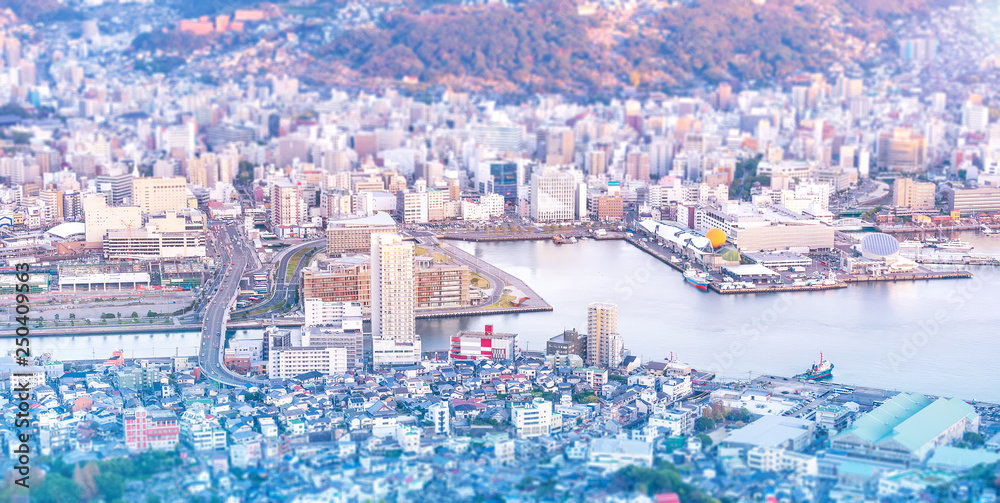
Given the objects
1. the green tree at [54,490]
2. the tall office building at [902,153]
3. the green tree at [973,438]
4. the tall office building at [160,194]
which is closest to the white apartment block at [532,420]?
the green tree at [973,438]

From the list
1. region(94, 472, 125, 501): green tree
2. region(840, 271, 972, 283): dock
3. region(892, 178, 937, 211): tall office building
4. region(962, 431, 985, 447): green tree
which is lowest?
Result: region(94, 472, 125, 501): green tree

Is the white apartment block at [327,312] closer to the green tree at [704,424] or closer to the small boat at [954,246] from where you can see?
the green tree at [704,424]

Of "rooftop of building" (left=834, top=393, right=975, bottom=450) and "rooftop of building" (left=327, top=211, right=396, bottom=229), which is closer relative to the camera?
"rooftop of building" (left=834, top=393, right=975, bottom=450)

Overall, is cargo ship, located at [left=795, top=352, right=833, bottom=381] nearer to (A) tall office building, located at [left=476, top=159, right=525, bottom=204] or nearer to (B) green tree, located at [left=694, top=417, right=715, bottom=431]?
(B) green tree, located at [left=694, top=417, right=715, bottom=431]

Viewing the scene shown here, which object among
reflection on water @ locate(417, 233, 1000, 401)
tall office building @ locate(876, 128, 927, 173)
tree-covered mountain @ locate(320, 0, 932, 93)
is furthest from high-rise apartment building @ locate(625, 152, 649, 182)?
tree-covered mountain @ locate(320, 0, 932, 93)

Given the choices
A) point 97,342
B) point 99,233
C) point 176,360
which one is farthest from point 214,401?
point 99,233

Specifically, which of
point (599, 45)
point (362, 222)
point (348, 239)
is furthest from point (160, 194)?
point (599, 45)
